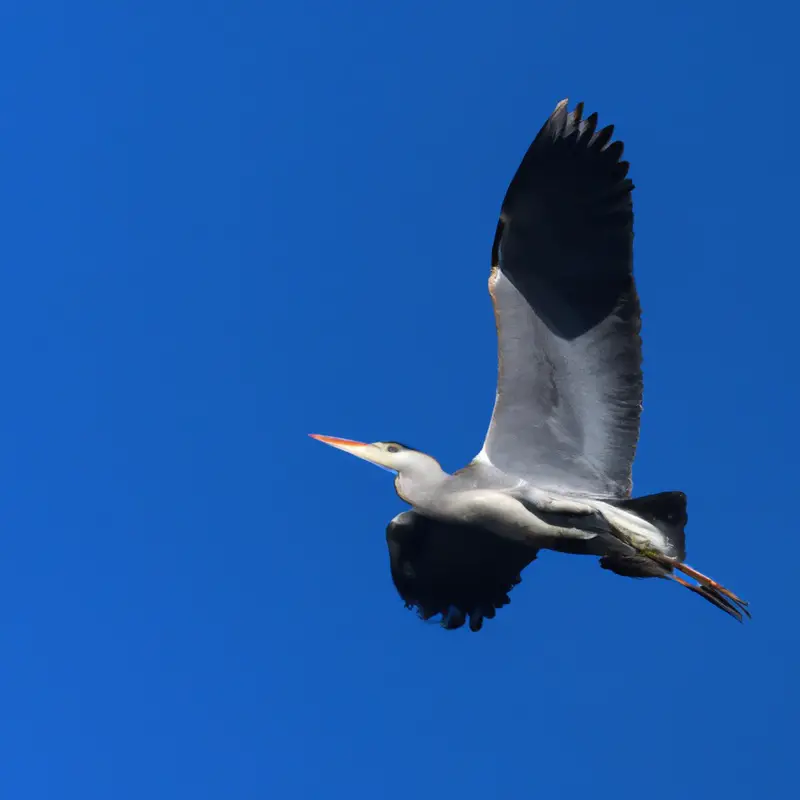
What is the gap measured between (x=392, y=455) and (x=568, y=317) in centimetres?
137

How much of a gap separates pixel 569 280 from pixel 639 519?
1.55 metres

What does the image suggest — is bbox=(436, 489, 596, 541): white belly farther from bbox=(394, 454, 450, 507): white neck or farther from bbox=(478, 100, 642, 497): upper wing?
bbox=(478, 100, 642, 497): upper wing

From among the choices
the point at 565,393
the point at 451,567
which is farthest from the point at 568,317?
the point at 451,567

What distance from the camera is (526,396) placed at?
8688mm

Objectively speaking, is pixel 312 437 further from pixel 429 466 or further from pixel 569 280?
pixel 569 280

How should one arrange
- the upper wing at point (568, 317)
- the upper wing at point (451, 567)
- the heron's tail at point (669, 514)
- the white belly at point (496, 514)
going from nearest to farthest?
the upper wing at point (568, 317), the white belly at point (496, 514), the heron's tail at point (669, 514), the upper wing at point (451, 567)

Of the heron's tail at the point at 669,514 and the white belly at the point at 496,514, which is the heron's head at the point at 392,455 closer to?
the white belly at the point at 496,514

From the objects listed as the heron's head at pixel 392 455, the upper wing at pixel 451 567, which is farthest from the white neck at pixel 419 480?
the upper wing at pixel 451 567

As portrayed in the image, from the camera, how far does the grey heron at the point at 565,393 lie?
8359mm

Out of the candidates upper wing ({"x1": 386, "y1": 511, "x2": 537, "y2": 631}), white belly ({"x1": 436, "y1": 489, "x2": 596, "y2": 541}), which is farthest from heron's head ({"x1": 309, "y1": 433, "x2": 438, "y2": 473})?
upper wing ({"x1": 386, "y1": 511, "x2": 537, "y2": 631})

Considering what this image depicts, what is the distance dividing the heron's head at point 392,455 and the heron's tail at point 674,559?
131cm

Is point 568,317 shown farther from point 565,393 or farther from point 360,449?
point 360,449

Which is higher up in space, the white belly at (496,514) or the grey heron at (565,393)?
the grey heron at (565,393)

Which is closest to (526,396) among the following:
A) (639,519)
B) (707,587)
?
(639,519)
